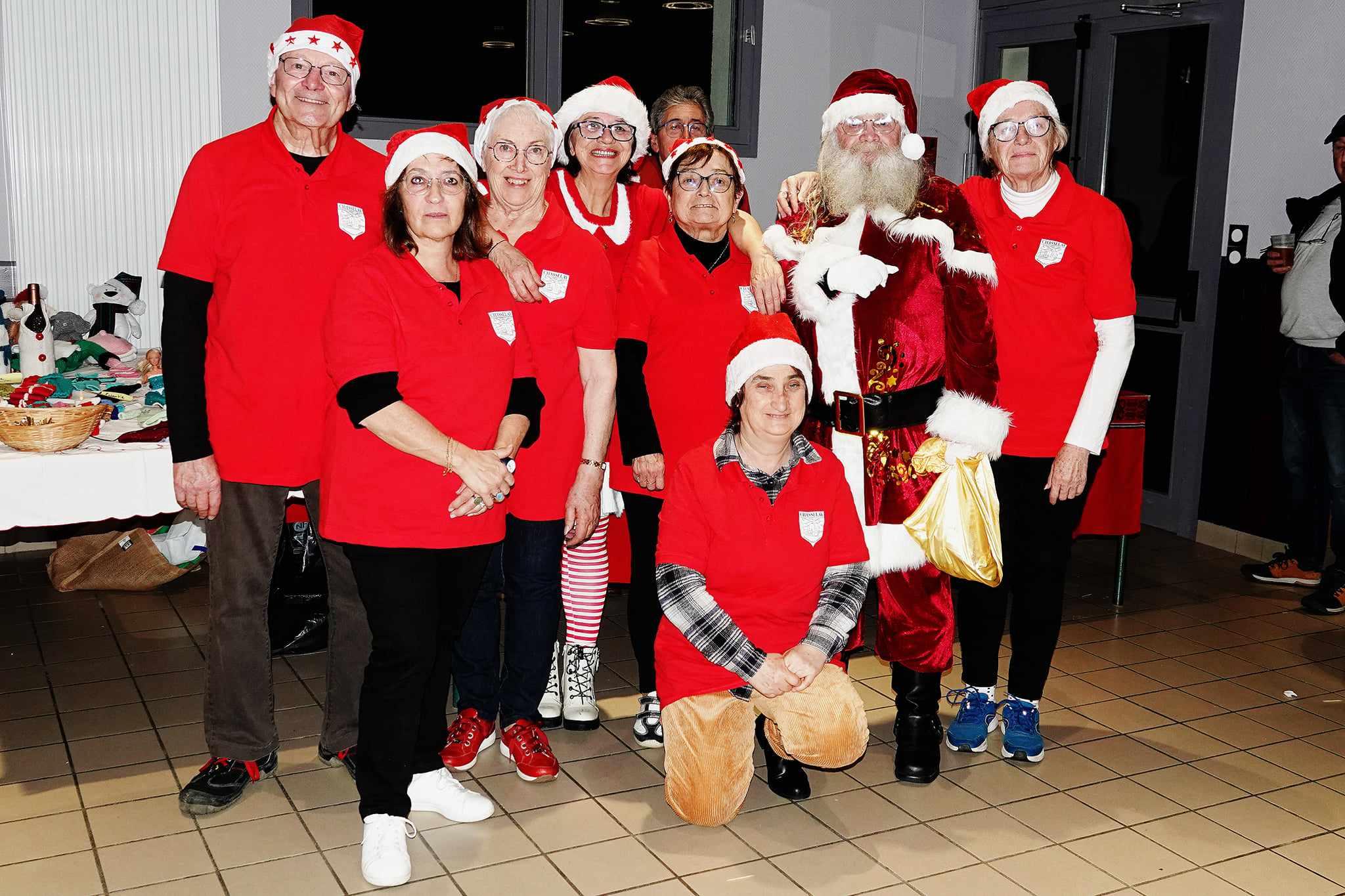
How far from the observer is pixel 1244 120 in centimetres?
568

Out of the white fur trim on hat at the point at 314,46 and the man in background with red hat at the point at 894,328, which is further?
the man in background with red hat at the point at 894,328

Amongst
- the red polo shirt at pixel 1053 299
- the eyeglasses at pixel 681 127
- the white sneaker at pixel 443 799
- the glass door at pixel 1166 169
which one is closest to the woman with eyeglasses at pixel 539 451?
the white sneaker at pixel 443 799

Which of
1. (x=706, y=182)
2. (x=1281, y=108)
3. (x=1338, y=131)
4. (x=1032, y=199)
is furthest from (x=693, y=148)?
(x=1281, y=108)

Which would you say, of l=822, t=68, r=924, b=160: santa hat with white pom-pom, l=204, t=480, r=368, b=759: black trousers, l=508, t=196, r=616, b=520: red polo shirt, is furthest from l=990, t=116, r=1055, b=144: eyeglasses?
l=204, t=480, r=368, b=759: black trousers

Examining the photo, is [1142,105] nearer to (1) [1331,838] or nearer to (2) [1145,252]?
(2) [1145,252]

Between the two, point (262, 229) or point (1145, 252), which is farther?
point (1145, 252)

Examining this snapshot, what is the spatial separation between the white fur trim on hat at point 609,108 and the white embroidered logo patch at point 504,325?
0.75 meters

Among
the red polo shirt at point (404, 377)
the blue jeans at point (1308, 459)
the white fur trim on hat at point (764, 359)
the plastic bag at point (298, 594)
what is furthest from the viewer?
the blue jeans at point (1308, 459)

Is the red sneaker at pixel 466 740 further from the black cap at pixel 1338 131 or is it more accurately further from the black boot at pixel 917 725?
the black cap at pixel 1338 131

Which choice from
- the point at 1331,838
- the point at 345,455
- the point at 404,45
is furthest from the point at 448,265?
the point at 404,45

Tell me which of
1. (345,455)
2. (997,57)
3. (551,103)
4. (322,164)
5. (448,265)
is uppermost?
(997,57)

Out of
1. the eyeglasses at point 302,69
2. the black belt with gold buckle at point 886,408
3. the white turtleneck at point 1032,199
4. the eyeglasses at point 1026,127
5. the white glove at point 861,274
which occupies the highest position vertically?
the eyeglasses at point 302,69

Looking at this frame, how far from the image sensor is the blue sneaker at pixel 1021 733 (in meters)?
3.43

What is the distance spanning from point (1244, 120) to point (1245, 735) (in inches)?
127
